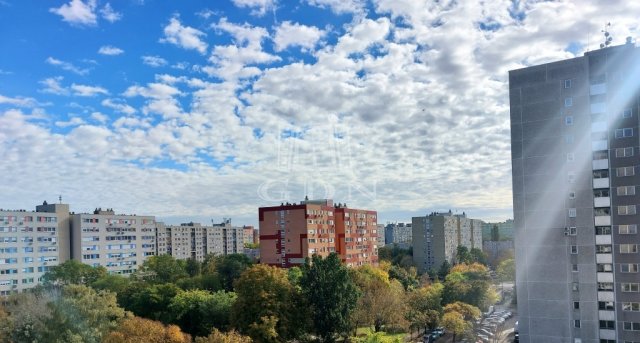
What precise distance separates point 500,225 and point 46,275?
103272mm

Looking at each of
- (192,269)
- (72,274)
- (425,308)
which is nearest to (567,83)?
(425,308)

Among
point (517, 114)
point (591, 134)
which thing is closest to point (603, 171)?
point (591, 134)

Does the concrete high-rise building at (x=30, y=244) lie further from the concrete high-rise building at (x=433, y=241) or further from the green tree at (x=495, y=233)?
the green tree at (x=495, y=233)

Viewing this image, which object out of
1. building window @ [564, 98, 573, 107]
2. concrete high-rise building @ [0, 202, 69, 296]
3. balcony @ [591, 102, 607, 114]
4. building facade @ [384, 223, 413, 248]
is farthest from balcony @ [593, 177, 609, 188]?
building facade @ [384, 223, 413, 248]

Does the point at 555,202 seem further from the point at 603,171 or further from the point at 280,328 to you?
the point at 280,328

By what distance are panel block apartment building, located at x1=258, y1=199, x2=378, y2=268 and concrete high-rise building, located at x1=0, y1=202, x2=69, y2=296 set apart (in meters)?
26.4

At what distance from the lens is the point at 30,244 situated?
54.2 m

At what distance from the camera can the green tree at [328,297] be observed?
3064 cm

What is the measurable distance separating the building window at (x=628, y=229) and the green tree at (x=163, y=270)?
37.6 m

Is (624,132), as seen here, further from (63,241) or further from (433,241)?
(63,241)

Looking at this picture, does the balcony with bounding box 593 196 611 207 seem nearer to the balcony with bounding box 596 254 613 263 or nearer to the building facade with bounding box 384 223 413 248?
the balcony with bounding box 596 254 613 263

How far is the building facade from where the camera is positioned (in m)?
125

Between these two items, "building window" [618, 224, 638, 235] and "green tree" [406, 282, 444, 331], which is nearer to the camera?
"building window" [618, 224, 638, 235]

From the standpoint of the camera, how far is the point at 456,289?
4331 centimetres
